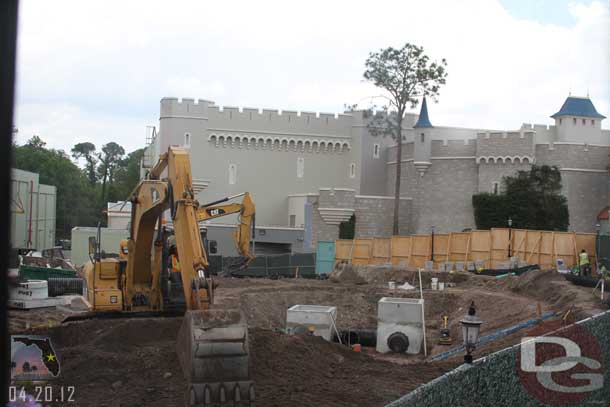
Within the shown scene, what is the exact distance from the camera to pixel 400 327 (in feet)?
60.5

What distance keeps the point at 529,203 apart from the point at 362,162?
15.3 m

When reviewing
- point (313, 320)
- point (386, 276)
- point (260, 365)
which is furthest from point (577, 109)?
point (260, 365)

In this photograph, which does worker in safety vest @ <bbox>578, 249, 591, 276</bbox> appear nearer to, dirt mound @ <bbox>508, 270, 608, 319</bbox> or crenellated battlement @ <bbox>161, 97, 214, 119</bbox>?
dirt mound @ <bbox>508, 270, 608, 319</bbox>

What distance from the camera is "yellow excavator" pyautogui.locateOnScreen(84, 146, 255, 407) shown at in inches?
341

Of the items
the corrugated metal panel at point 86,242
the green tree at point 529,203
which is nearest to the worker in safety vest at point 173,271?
the corrugated metal panel at point 86,242

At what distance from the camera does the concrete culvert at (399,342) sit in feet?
60.2

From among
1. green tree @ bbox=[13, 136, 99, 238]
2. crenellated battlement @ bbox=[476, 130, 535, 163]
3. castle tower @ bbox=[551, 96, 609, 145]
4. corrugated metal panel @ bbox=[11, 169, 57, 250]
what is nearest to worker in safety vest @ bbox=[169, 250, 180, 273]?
corrugated metal panel @ bbox=[11, 169, 57, 250]

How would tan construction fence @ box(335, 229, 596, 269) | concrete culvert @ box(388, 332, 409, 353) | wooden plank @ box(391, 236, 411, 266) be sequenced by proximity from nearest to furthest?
concrete culvert @ box(388, 332, 409, 353)
tan construction fence @ box(335, 229, 596, 269)
wooden plank @ box(391, 236, 411, 266)

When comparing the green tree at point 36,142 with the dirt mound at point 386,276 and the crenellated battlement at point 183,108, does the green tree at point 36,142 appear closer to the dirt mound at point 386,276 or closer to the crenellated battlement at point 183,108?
the crenellated battlement at point 183,108

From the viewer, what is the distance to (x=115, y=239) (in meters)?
34.9

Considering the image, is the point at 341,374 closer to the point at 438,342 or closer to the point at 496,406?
the point at 496,406

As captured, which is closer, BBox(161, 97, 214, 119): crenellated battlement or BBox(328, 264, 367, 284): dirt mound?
BBox(328, 264, 367, 284): dirt mound

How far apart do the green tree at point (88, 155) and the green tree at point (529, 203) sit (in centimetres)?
5763

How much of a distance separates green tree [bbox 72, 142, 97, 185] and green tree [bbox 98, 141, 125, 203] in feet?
3.96
